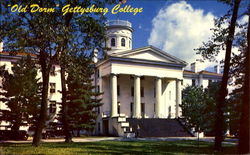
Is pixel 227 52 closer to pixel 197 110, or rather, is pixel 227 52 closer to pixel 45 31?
pixel 197 110

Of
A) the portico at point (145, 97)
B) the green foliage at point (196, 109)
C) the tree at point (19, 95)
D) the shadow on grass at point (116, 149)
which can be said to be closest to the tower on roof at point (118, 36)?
the portico at point (145, 97)

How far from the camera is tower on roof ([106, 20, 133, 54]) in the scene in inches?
2163

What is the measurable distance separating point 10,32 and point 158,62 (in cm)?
3411

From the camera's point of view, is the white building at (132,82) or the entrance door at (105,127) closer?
the white building at (132,82)

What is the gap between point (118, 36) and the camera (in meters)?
55.1

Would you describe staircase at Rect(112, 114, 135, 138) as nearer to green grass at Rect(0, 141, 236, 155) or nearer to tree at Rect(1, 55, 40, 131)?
tree at Rect(1, 55, 40, 131)

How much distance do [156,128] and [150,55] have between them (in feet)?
42.8

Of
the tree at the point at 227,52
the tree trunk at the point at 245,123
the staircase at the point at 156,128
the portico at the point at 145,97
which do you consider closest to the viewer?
the tree trunk at the point at 245,123

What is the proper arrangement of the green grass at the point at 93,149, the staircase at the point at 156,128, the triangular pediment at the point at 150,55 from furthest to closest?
1. the triangular pediment at the point at 150,55
2. the staircase at the point at 156,128
3. the green grass at the point at 93,149

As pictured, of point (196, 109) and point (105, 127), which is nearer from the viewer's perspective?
point (196, 109)

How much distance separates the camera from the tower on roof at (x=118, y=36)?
180ft

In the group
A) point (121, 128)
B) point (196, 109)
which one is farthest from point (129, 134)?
point (196, 109)

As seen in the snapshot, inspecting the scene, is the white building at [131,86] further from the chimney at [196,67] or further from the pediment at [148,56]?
the chimney at [196,67]

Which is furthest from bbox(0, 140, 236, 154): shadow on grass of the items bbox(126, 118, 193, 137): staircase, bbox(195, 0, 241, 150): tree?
bbox(126, 118, 193, 137): staircase
